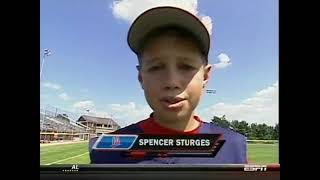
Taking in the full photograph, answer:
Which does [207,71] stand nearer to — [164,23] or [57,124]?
[164,23]

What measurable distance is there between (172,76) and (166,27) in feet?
0.67

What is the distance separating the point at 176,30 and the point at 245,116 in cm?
45

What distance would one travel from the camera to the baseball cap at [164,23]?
3.84 feet

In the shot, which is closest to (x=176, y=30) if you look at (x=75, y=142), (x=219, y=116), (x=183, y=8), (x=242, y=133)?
(x=183, y=8)

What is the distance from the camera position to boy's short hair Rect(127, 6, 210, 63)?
1.17 m

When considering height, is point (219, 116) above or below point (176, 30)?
below

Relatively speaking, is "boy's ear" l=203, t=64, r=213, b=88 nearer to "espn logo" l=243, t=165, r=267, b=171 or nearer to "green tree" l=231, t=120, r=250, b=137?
"green tree" l=231, t=120, r=250, b=137

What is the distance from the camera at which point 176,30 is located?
3.90ft

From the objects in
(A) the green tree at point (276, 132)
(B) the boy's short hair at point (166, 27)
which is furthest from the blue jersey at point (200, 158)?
(B) the boy's short hair at point (166, 27)

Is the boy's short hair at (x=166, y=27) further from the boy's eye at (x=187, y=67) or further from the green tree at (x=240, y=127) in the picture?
the green tree at (x=240, y=127)

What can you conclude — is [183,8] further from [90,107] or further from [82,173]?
[82,173]
